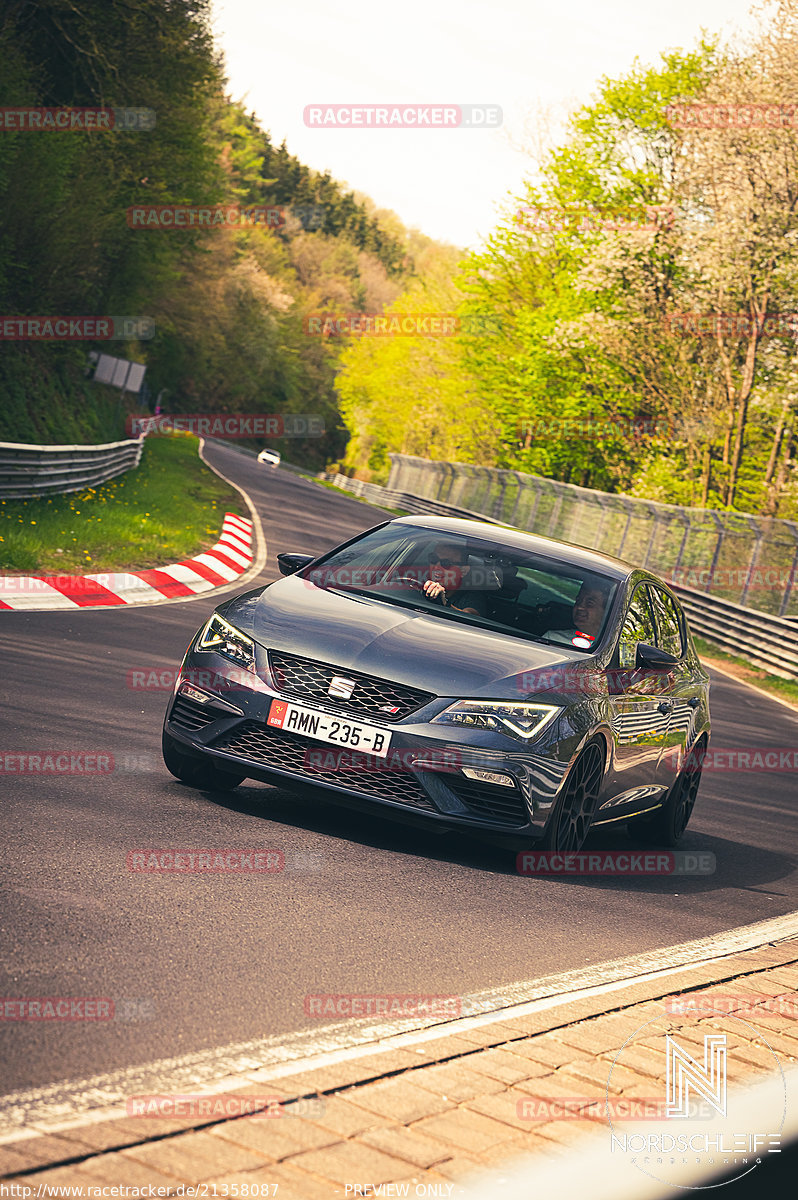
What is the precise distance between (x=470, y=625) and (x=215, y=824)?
1760 millimetres

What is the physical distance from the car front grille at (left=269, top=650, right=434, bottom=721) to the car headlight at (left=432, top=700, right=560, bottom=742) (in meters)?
0.13

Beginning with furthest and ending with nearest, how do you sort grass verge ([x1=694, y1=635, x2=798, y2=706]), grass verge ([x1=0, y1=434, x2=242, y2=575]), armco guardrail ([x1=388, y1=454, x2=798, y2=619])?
1. armco guardrail ([x1=388, y1=454, x2=798, y2=619])
2. grass verge ([x1=694, y1=635, x2=798, y2=706])
3. grass verge ([x1=0, y1=434, x2=242, y2=575])

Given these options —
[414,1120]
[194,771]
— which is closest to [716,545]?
[194,771]

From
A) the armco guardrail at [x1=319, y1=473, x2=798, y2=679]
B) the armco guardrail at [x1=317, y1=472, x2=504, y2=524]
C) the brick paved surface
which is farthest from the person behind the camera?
the armco guardrail at [x1=317, y1=472, x2=504, y2=524]

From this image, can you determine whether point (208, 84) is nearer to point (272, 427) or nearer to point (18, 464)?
Result: point (18, 464)

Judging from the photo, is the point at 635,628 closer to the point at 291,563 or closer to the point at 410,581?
the point at 410,581

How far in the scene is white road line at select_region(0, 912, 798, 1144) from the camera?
3.37 m

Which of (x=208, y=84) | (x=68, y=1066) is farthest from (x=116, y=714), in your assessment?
(x=208, y=84)

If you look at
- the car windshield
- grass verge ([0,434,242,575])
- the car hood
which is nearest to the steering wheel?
the car windshield

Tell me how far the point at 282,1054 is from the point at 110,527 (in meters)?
17.4

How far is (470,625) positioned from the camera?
761cm

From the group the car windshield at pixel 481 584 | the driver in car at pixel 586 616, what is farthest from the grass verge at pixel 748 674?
the car windshield at pixel 481 584

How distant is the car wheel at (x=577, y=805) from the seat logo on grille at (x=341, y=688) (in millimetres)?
1198

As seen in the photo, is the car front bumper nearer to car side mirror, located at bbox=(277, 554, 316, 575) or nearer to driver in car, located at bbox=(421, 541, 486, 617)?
driver in car, located at bbox=(421, 541, 486, 617)
